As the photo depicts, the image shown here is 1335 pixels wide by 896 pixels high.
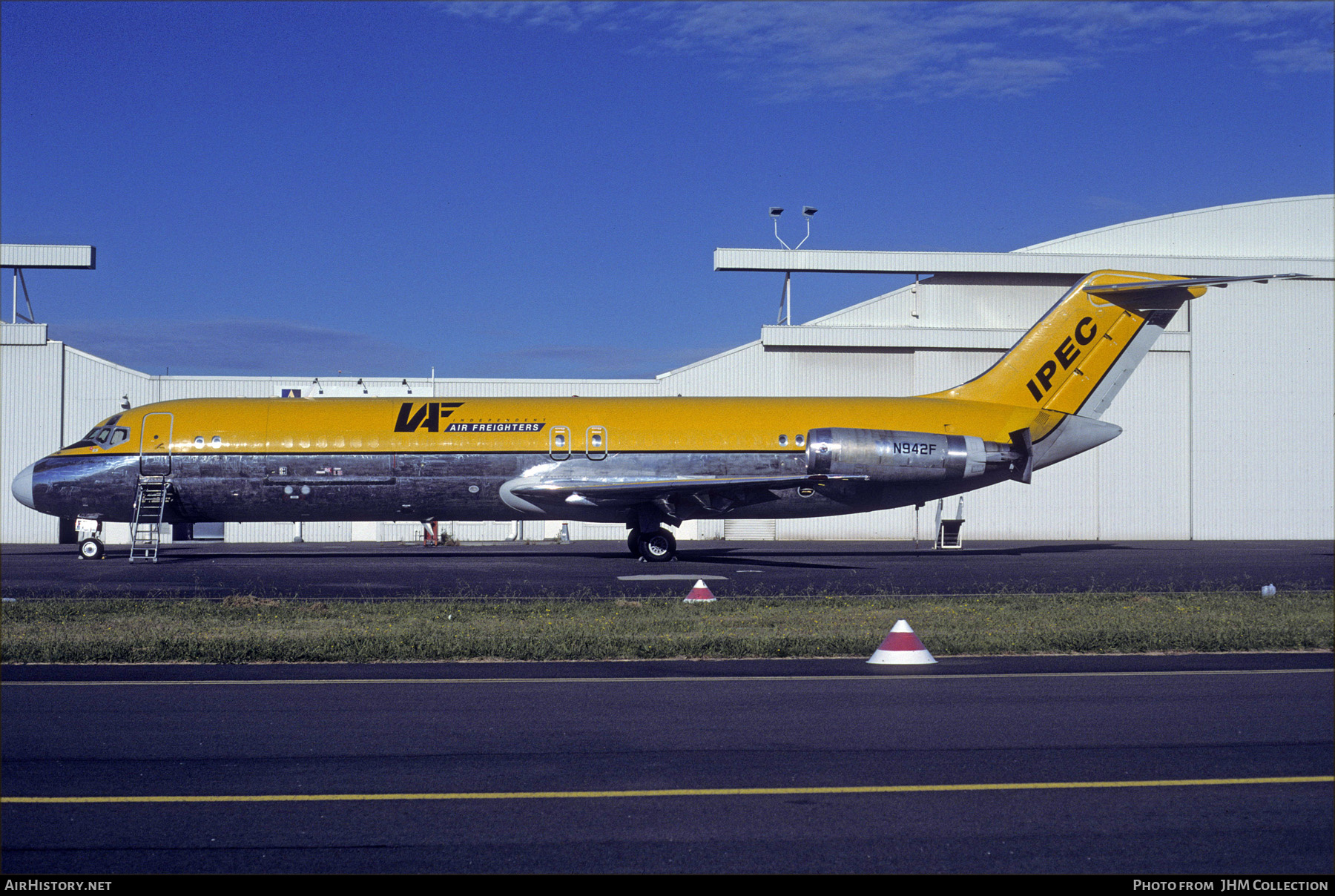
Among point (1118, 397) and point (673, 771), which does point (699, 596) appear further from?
point (1118, 397)

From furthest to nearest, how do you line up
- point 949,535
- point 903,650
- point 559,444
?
1. point 949,535
2. point 559,444
3. point 903,650

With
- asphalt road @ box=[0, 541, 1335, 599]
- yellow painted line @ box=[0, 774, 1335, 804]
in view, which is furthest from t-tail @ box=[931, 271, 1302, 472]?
yellow painted line @ box=[0, 774, 1335, 804]

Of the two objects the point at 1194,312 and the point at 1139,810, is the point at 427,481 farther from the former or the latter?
the point at 1194,312

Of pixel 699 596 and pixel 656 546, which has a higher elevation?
pixel 656 546

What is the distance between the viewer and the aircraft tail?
2912 cm

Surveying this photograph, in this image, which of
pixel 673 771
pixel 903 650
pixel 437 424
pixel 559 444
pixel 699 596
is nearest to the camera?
pixel 673 771

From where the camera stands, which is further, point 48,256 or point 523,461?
point 48,256

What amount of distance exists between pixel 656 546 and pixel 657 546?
2 centimetres

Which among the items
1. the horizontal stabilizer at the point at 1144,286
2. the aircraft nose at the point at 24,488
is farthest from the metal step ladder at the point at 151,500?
the horizontal stabilizer at the point at 1144,286

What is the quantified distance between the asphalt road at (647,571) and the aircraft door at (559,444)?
107 inches

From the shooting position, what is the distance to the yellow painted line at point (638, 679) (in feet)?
33.9

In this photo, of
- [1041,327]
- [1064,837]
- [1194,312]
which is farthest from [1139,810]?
[1194,312]

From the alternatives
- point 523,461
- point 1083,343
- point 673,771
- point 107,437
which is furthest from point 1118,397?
point 673,771

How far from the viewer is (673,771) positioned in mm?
7055
